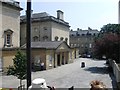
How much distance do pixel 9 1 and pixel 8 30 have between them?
485 centimetres

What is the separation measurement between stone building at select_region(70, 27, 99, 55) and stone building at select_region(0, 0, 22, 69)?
50.8 m

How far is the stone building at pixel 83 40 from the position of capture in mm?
86375

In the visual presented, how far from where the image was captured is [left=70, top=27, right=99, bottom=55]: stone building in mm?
86375

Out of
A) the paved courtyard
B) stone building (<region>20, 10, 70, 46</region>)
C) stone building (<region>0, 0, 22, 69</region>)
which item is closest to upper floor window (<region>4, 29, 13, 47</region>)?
stone building (<region>0, 0, 22, 69</region>)

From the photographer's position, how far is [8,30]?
35.2 metres

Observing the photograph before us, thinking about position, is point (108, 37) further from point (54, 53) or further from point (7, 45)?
point (7, 45)

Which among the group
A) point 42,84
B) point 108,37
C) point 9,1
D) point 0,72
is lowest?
point 0,72

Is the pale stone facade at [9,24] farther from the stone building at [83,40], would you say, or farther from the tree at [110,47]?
the stone building at [83,40]

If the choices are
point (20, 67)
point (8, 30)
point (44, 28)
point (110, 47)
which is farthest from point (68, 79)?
point (44, 28)

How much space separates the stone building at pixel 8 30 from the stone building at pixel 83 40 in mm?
50753

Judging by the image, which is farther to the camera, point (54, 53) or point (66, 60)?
point (66, 60)

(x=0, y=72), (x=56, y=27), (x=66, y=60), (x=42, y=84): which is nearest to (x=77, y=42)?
(x=56, y=27)

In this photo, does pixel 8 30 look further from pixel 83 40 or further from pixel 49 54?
pixel 83 40

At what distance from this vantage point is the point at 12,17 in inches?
1447
